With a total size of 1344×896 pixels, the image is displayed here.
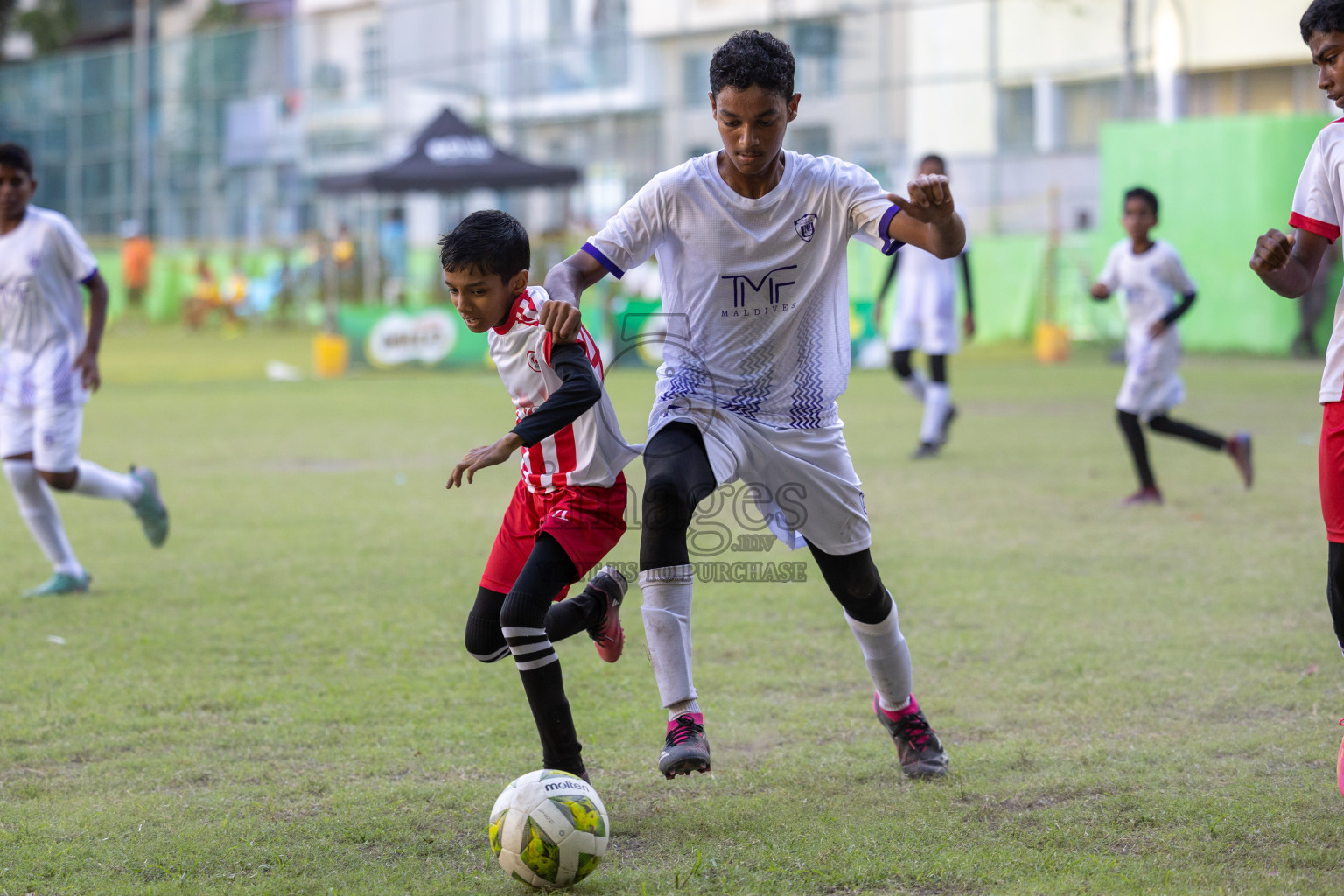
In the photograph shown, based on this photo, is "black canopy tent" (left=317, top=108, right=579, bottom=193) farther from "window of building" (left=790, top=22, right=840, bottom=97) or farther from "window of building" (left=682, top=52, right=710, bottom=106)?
"window of building" (left=682, top=52, right=710, bottom=106)

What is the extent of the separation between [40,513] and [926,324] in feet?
23.5

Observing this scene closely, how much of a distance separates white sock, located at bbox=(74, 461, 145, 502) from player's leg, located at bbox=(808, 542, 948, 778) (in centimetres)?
454

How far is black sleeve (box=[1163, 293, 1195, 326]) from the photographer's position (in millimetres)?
8797

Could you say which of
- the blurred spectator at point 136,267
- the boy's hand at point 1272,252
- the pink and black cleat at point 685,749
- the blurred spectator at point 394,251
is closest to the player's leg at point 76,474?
the pink and black cleat at point 685,749

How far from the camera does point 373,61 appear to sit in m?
37.8

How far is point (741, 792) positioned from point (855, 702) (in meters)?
1.09

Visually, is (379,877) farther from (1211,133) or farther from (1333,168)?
(1211,133)

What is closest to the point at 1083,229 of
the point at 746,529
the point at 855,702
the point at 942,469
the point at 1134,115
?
the point at 1134,115

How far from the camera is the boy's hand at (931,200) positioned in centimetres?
347

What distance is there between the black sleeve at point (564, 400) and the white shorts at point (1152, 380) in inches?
242

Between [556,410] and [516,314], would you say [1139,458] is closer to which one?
[516,314]

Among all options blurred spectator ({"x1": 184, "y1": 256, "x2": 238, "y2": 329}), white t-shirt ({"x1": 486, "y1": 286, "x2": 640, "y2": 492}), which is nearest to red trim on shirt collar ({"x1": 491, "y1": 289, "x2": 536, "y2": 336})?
white t-shirt ({"x1": 486, "y1": 286, "x2": 640, "y2": 492})

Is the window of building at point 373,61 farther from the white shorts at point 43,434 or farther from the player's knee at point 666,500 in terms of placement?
the player's knee at point 666,500

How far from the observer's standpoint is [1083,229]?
79.6 ft
